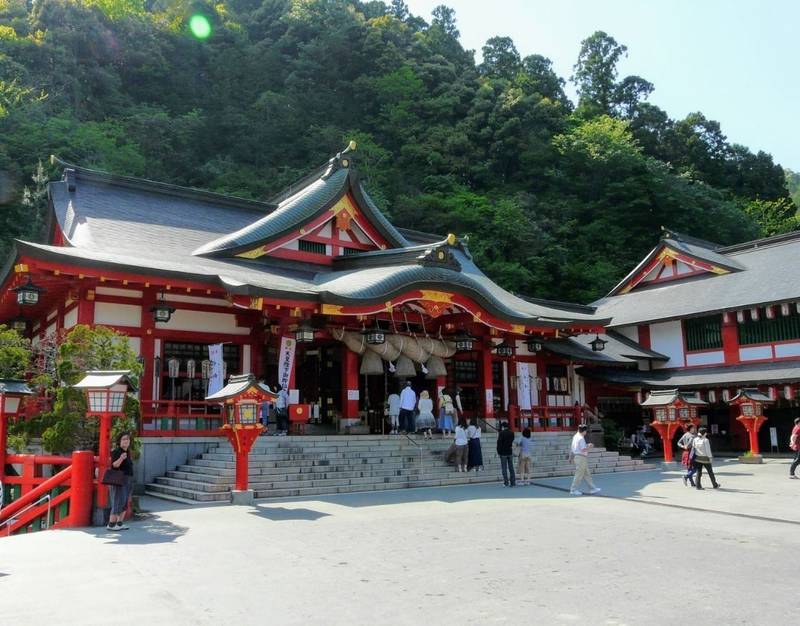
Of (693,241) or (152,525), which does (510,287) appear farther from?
(152,525)

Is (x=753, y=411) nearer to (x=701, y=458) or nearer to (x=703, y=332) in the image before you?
(x=703, y=332)

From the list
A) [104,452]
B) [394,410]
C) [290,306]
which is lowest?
[104,452]

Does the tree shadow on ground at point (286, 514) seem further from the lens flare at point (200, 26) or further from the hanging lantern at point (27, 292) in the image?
the lens flare at point (200, 26)

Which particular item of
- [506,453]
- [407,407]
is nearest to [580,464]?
[506,453]

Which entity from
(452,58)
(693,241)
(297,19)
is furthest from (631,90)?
(693,241)

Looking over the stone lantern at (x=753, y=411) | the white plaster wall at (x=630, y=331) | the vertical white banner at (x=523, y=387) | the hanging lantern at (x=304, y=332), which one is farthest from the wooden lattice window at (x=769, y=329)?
the hanging lantern at (x=304, y=332)

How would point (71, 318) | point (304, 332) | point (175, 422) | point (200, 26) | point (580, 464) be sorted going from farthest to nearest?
point (200, 26) → point (71, 318) → point (304, 332) → point (175, 422) → point (580, 464)

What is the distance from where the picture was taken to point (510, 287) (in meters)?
42.3

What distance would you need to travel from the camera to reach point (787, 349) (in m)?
25.0

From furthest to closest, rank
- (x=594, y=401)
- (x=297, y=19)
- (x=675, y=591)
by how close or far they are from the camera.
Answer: (x=297, y=19) < (x=594, y=401) < (x=675, y=591)

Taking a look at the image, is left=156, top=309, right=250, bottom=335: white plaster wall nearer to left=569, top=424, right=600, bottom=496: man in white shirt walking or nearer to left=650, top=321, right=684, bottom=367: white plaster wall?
left=569, top=424, right=600, bottom=496: man in white shirt walking

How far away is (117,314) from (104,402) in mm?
6504

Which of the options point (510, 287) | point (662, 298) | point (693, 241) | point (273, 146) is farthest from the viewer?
point (273, 146)

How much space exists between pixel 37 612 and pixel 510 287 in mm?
37948
